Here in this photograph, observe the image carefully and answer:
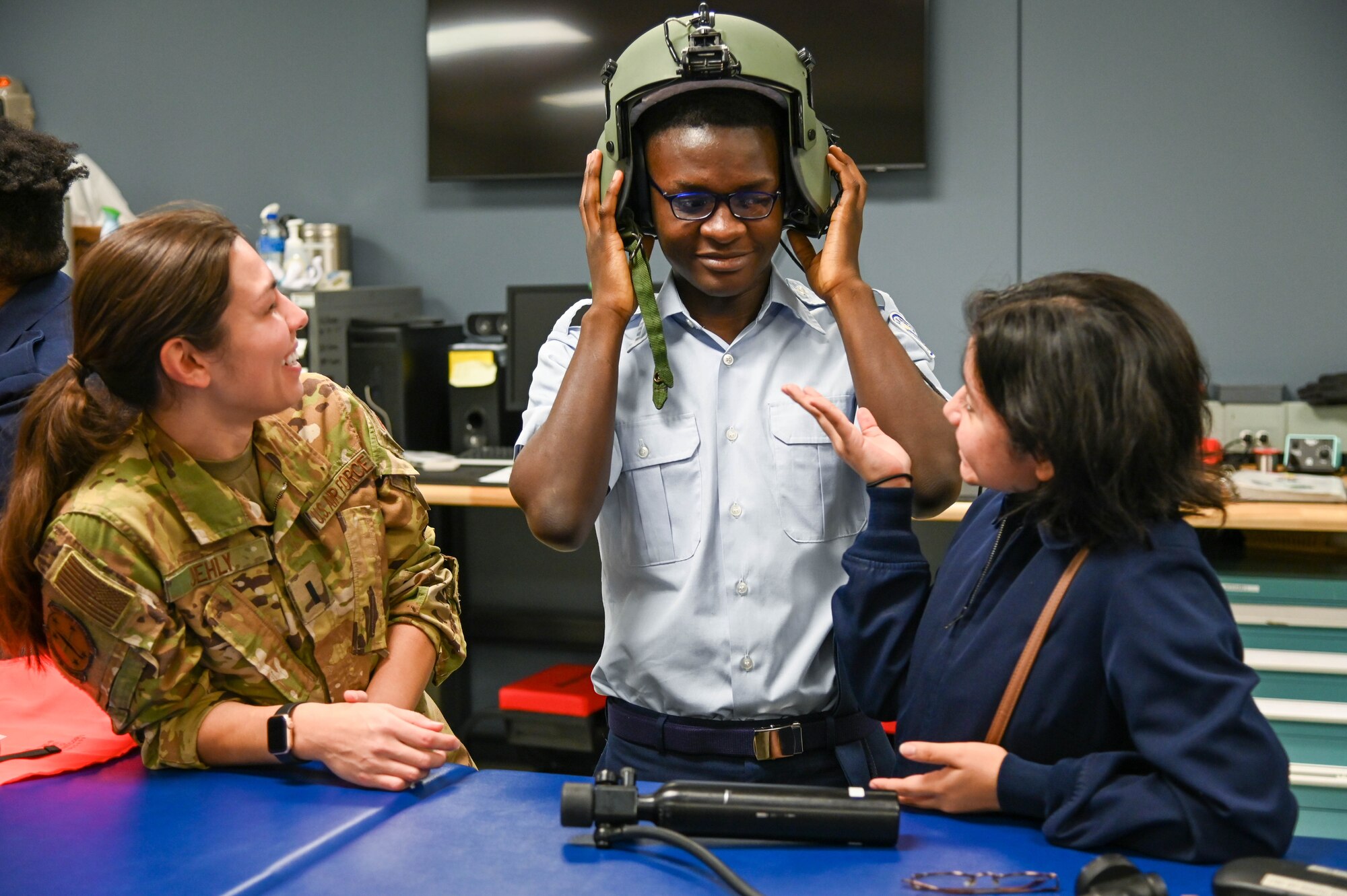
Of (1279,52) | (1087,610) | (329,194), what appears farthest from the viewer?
(329,194)

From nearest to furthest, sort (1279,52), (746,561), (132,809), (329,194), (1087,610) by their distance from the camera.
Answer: (1087,610) < (132,809) < (746,561) < (1279,52) < (329,194)

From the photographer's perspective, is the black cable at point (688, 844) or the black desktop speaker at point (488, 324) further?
the black desktop speaker at point (488, 324)

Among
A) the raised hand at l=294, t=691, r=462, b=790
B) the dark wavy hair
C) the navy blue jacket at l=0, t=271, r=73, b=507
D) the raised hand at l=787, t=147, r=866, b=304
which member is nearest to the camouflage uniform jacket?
the raised hand at l=294, t=691, r=462, b=790

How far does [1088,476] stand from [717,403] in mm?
493

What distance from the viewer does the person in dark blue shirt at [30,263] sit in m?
1.73

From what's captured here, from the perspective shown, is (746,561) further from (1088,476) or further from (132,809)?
(132,809)

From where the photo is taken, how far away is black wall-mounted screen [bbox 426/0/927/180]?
10.8ft

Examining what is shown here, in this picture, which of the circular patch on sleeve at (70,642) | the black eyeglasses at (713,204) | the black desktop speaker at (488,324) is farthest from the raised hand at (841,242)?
the black desktop speaker at (488,324)

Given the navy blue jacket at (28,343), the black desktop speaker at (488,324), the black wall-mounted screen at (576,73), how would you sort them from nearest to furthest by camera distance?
the navy blue jacket at (28,343), the black wall-mounted screen at (576,73), the black desktop speaker at (488,324)

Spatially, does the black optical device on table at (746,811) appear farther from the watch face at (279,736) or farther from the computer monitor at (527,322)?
the computer monitor at (527,322)

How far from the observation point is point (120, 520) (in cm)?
120

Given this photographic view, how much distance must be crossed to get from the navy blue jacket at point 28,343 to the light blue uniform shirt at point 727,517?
82 centimetres

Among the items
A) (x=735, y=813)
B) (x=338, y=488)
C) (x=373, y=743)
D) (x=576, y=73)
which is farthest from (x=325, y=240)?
(x=735, y=813)

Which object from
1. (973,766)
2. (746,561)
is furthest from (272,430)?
(973,766)
